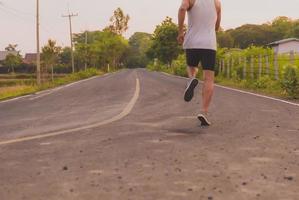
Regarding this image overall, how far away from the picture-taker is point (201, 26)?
667cm

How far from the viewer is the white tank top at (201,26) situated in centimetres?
660

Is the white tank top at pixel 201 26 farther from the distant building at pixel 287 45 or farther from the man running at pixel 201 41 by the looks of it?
the distant building at pixel 287 45

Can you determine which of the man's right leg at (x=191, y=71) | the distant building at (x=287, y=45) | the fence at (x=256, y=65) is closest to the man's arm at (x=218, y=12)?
the man's right leg at (x=191, y=71)

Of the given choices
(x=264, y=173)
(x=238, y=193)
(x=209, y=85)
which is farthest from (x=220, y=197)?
(x=209, y=85)

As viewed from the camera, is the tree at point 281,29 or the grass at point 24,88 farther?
the tree at point 281,29

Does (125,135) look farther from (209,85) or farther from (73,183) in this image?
(73,183)

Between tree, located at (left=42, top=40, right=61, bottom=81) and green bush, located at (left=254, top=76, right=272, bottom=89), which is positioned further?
tree, located at (left=42, top=40, right=61, bottom=81)

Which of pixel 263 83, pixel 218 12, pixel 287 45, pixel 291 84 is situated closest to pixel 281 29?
pixel 287 45

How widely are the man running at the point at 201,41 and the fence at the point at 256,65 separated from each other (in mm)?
9355

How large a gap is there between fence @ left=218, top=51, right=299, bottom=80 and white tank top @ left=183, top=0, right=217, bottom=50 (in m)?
9.33

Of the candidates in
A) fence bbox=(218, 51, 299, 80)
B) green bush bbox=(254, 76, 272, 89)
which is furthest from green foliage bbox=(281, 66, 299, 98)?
green bush bbox=(254, 76, 272, 89)

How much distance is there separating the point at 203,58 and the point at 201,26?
1.52 feet

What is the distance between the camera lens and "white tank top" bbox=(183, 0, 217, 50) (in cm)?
660

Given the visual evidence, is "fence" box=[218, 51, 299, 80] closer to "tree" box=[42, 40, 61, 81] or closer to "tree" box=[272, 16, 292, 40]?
"tree" box=[42, 40, 61, 81]
